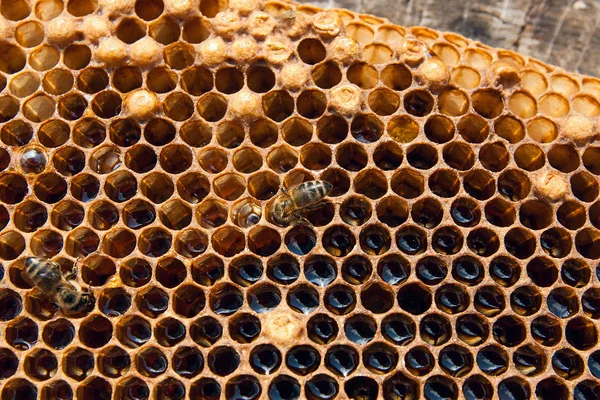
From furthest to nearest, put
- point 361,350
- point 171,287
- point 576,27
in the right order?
point 576,27 → point 171,287 → point 361,350

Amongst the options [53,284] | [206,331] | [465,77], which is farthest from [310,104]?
[53,284]

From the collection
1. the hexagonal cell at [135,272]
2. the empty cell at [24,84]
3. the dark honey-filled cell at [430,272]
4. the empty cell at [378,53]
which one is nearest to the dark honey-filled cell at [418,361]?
the dark honey-filled cell at [430,272]

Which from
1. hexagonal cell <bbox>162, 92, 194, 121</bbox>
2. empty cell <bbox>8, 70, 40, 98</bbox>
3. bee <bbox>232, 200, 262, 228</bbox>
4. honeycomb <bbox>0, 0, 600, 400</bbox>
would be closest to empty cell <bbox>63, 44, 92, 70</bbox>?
honeycomb <bbox>0, 0, 600, 400</bbox>

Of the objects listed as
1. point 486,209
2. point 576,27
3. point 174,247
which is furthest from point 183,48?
point 576,27

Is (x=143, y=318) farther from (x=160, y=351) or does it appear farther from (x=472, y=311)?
(x=472, y=311)

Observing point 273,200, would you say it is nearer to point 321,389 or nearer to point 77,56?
point 321,389
